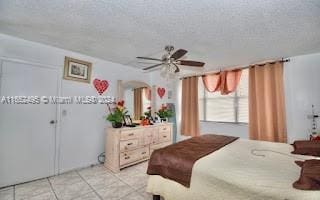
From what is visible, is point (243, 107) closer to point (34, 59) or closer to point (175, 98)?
point (175, 98)

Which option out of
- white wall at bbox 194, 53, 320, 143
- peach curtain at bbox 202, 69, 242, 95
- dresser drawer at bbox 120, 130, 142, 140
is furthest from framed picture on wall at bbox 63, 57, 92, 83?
white wall at bbox 194, 53, 320, 143

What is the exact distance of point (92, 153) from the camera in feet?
11.1

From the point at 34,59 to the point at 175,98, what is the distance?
341 centimetres

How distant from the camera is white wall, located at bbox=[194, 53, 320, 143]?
3096 millimetres

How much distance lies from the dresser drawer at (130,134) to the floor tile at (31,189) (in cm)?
133

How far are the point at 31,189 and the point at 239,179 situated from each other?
2793 mm

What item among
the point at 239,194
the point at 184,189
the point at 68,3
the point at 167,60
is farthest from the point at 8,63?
the point at 239,194

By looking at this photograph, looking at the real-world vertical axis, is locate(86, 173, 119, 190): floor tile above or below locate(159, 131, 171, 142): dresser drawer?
below

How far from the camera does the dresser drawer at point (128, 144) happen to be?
3.13 m

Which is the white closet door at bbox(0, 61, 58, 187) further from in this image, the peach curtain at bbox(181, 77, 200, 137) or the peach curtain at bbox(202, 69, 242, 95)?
the peach curtain at bbox(202, 69, 242, 95)

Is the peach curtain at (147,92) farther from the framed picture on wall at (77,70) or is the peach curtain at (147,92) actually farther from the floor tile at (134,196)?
the floor tile at (134,196)

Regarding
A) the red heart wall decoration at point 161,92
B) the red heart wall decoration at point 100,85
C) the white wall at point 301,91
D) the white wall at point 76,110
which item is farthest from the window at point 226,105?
the red heart wall decoration at point 100,85

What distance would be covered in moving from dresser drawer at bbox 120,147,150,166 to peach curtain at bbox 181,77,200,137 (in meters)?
1.42

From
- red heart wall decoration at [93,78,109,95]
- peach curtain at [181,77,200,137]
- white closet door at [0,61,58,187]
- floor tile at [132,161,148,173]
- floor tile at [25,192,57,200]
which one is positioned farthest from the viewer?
peach curtain at [181,77,200,137]
